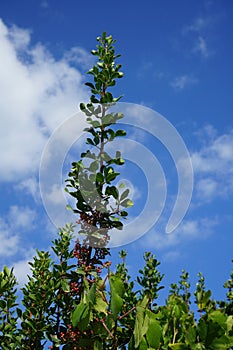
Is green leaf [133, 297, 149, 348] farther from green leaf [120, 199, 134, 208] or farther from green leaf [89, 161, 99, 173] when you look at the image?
green leaf [89, 161, 99, 173]

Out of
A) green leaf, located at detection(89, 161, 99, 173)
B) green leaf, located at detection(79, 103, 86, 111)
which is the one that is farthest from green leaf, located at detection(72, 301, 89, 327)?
green leaf, located at detection(79, 103, 86, 111)

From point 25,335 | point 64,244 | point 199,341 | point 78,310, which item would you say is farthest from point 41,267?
point 199,341

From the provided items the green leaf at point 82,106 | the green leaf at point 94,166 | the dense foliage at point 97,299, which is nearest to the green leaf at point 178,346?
the dense foliage at point 97,299

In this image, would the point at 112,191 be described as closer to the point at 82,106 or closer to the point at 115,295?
the point at 82,106

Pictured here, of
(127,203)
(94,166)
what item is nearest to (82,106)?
(94,166)

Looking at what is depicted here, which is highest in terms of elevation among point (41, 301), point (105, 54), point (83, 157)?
point (105, 54)

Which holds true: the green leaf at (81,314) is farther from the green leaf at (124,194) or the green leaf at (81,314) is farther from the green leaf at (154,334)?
the green leaf at (124,194)

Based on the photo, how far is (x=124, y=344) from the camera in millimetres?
4199

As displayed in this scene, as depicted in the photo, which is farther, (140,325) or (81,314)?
(81,314)

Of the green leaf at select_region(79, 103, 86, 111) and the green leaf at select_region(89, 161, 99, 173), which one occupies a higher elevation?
the green leaf at select_region(79, 103, 86, 111)

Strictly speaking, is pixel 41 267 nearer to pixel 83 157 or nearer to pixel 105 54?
pixel 83 157

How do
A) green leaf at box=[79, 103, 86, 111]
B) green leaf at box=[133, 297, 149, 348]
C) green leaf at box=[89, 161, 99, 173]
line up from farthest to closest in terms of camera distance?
green leaf at box=[79, 103, 86, 111], green leaf at box=[89, 161, 99, 173], green leaf at box=[133, 297, 149, 348]

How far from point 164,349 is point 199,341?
0.29 meters

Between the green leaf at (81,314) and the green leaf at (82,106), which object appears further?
the green leaf at (82,106)
